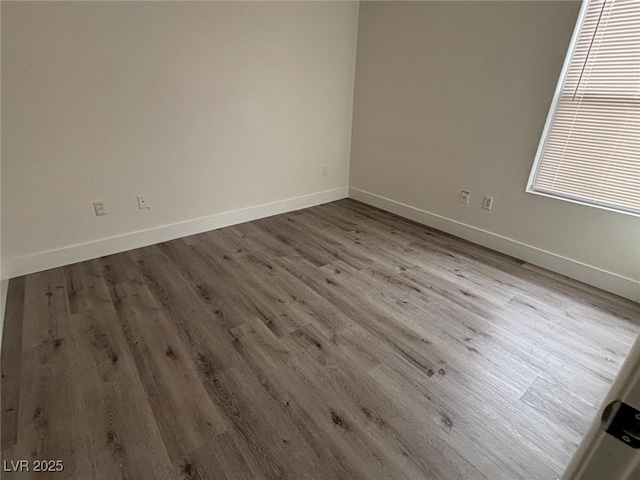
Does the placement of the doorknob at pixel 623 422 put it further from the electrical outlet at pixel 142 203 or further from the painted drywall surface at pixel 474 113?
the electrical outlet at pixel 142 203

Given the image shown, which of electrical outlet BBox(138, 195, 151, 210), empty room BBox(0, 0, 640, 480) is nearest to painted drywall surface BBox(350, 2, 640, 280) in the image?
empty room BBox(0, 0, 640, 480)

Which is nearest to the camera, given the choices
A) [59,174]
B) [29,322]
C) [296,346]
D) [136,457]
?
[136,457]

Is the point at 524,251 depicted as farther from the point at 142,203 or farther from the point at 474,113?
the point at 142,203

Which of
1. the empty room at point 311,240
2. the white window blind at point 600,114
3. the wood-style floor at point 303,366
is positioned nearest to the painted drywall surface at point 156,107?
the empty room at point 311,240

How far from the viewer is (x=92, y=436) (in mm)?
1295

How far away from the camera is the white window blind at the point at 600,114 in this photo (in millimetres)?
2023

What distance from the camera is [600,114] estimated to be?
217 cm

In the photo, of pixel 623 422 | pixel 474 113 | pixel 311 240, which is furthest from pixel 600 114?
pixel 623 422

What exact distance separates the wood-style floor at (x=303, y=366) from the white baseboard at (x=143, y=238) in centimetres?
10

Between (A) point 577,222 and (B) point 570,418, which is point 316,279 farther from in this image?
(A) point 577,222

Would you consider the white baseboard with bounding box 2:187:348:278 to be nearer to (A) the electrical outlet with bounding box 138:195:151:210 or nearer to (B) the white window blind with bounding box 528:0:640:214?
(A) the electrical outlet with bounding box 138:195:151:210

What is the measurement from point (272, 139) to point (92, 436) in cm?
269

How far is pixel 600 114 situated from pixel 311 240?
229cm

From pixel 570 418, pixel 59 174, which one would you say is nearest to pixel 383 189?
pixel 570 418
